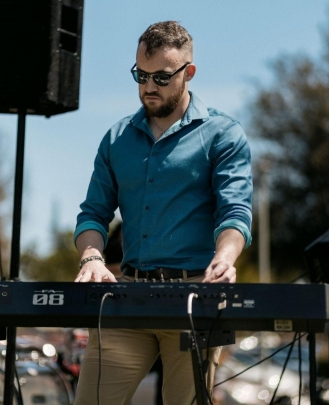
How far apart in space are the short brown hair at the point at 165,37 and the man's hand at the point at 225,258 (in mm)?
831

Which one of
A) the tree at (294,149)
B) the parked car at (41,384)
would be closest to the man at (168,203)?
the parked car at (41,384)

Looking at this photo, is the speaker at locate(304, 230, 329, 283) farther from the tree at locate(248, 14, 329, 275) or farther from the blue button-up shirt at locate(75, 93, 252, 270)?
the tree at locate(248, 14, 329, 275)

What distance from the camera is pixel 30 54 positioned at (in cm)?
521

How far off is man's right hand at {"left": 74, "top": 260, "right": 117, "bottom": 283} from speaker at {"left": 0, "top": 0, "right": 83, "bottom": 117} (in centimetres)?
186

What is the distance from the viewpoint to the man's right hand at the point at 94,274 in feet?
11.5

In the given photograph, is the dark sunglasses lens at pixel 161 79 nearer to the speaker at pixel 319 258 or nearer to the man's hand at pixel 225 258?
the man's hand at pixel 225 258

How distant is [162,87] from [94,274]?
0.84 metres

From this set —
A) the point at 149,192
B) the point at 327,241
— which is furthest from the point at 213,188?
the point at 327,241

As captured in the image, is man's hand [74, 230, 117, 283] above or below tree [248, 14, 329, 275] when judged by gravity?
below

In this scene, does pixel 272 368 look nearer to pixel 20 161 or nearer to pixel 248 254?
pixel 20 161

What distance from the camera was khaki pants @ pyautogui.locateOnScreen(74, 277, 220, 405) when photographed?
369cm

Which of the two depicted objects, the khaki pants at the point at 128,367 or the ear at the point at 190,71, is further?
the ear at the point at 190,71

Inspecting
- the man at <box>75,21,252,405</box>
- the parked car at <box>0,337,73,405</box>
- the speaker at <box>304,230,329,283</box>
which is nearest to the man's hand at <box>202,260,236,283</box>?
the man at <box>75,21,252,405</box>

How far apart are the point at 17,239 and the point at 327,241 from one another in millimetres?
1771
